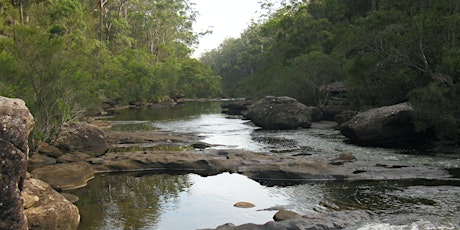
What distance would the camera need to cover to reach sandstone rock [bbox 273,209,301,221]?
1238 centimetres

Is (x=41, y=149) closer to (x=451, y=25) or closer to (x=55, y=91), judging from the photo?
(x=55, y=91)

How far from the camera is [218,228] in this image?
11609 mm

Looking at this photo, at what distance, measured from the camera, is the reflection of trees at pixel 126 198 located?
12883 millimetres

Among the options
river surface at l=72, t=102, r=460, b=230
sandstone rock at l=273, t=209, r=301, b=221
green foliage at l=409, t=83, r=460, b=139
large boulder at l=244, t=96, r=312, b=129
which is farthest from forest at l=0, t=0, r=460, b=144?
sandstone rock at l=273, t=209, r=301, b=221

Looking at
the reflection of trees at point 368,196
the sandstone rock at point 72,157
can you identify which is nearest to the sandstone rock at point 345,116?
the reflection of trees at point 368,196

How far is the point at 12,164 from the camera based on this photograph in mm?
10258

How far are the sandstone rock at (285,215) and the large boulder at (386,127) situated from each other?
14.3 metres

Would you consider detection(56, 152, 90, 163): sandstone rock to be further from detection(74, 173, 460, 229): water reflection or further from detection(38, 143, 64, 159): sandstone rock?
detection(74, 173, 460, 229): water reflection

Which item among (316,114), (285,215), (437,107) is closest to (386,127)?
(437,107)

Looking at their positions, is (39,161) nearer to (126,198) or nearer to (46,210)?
(126,198)

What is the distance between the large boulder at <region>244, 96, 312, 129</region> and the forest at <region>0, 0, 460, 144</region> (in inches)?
163

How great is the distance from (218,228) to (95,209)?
15.4 feet

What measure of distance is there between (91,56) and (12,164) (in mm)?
41424

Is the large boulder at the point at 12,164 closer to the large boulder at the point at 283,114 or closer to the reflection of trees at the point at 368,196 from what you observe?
the reflection of trees at the point at 368,196
